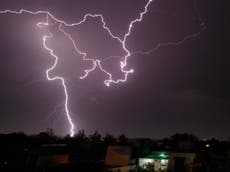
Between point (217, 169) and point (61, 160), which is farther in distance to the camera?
point (61, 160)

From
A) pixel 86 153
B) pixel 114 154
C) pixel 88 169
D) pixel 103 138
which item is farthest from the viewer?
pixel 103 138

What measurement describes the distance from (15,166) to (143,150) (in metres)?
7.92

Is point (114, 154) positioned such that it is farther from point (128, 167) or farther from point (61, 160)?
point (61, 160)

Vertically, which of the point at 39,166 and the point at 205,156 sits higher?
the point at 205,156

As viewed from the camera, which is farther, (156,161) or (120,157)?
(156,161)

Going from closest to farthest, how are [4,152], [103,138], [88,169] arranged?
[88,169], [4,152], [103,138]

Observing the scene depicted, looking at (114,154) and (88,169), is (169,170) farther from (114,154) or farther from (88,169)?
(88,169)

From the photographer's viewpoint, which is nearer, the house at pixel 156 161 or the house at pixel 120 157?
the house at pixel 120 157

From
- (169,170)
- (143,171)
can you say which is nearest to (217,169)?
(169,170)

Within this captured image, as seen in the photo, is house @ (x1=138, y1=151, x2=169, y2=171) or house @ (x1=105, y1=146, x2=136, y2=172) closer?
house @ (x1=105, y1=146, x2=136, y2=172)

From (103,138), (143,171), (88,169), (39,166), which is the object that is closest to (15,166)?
(39,166)

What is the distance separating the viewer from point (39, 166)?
54.5 feet

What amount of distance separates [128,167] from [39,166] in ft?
14.1

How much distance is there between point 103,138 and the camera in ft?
111
